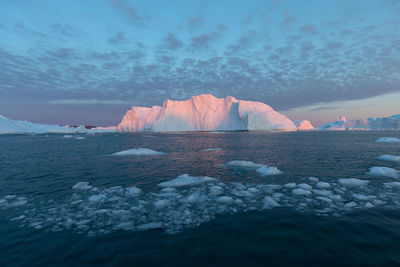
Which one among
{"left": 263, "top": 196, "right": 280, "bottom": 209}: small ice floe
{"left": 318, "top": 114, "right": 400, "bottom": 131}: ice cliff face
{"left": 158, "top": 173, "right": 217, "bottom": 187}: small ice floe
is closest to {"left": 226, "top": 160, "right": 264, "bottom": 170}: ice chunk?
{"left": 158, "top": 173, "right": 217, "bottom": 187}: small ice floe

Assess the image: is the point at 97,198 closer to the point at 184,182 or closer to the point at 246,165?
the point at 184,182

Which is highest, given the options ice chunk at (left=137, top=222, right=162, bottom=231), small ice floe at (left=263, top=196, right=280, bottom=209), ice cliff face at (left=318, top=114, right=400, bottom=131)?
ice cliff face at (left=318, top=114, right=400, bottom=131)

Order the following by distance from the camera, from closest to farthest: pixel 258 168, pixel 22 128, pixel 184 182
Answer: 1. pixel 184 182
2. pixel 258 168
3. pixel 22 128

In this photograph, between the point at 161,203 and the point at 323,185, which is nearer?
the point at 161,203

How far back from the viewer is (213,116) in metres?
102

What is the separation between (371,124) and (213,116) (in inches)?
5621

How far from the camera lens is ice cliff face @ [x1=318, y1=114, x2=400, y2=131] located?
450 ft

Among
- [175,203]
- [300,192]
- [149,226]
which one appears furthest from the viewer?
[300,192]

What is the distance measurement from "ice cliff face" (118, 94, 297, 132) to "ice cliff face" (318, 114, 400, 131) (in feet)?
338

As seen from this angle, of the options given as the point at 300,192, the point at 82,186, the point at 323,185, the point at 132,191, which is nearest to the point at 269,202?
the point at 300,192

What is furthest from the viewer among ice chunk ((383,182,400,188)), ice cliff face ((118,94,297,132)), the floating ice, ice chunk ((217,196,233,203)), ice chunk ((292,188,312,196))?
ice cliff face ((118,94,297,132))

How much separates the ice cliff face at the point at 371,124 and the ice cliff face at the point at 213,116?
102924 millimetres

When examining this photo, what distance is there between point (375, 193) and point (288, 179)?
3476mm

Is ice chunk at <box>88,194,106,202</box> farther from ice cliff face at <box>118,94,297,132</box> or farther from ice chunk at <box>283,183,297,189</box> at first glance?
ice cliff face at <box>118,94,297,132</box>
